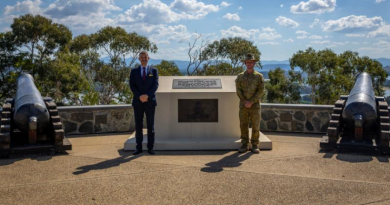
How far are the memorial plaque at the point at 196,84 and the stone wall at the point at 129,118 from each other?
5.75ft

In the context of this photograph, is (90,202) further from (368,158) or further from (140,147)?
(368,158)

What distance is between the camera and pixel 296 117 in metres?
9.05

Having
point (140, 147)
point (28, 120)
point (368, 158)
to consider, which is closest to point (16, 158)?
point (28, 120)

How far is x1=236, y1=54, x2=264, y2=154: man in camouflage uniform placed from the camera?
22.9ft

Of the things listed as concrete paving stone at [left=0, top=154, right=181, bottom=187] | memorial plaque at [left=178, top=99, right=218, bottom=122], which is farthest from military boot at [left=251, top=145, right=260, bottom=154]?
concrete paving stone at [left=0, top=154, right=181, bottom=187]

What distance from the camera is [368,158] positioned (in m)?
6.45

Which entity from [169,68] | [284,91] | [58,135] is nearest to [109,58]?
[169,68]

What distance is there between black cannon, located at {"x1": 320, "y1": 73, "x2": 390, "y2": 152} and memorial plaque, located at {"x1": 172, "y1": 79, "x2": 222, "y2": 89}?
2.13 meters

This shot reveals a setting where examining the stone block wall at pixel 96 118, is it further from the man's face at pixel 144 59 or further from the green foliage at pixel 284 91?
the green foliage at pixel 284 91

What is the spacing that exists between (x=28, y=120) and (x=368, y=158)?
5340 millimetres

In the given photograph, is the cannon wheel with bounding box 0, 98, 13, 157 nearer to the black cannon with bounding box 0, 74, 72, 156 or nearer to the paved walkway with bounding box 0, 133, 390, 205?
the black cannon with bounding box 0, 74, 72, 156

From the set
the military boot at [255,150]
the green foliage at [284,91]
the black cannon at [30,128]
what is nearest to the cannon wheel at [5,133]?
the black cannon at [30,128]

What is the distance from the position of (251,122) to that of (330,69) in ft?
55.6

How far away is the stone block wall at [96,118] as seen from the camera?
347 inches
